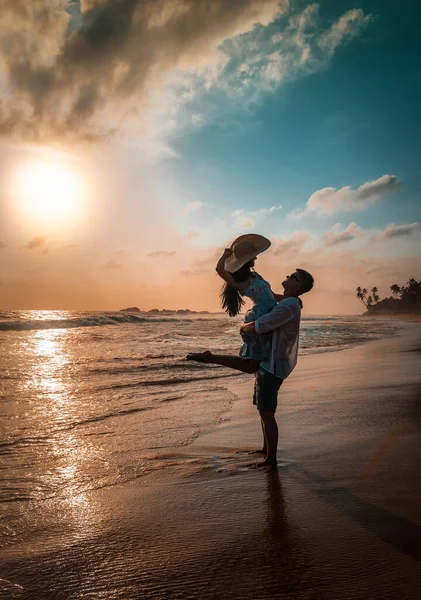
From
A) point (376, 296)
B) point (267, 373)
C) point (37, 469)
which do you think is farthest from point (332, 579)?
point (376, 296)

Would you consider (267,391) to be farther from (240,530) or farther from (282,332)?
(240,530)

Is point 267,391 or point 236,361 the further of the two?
point 236,361

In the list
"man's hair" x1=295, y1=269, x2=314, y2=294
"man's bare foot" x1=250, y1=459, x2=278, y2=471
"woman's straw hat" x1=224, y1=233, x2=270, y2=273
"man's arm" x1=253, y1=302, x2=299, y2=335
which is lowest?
"man's bare foot" x1=250, y1=459, x2=278, y2=471

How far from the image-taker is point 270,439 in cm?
401

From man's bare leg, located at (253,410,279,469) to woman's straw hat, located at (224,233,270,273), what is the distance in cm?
146

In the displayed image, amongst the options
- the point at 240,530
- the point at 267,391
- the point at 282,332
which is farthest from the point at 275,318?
the point at 240,530

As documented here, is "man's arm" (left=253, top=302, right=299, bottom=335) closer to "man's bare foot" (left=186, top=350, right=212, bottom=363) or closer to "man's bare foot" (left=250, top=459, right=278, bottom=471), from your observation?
"man's bare foot" (left=186, top=350, right=212, bottom=363)

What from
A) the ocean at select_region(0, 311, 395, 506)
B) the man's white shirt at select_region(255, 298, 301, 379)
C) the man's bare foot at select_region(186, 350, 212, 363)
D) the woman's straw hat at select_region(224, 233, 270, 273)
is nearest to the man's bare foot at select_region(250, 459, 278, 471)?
the man's white shirt at select_region(255, 298, 301, 379)

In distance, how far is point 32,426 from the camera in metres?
5.61

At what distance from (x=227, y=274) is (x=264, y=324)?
66cm

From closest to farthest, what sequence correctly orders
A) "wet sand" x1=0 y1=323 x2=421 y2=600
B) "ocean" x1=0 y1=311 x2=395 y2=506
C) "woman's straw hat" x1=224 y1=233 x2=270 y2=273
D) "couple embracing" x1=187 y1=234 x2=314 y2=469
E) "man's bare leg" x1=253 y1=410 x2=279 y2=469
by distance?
"wet sand" x1=0 y1=323 x2=421 y2=600 → "ocean" x1=0 y1=311 x2=395 y2=506 → "man's bare leg" x1=253 y1=410 x2=279 y2=469 → "couple embracing" x1=187 y1=234 x2=314 y2=469 → "woman's straw hat" x1=224 y1=233 x2=270 y2=273

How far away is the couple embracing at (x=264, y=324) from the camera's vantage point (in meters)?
4.07

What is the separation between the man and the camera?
13.2 ft

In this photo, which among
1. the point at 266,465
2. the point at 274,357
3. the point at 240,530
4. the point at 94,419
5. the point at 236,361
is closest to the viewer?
the point at 240,530
